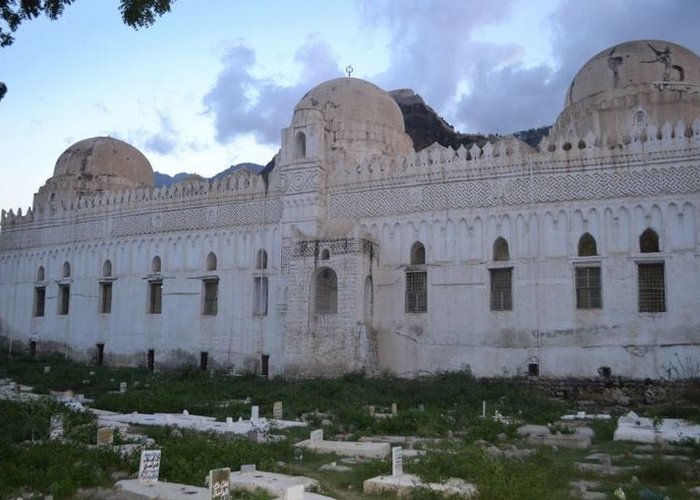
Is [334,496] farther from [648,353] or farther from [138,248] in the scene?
[138,248]

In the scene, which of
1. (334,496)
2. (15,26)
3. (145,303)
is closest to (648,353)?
(334,496)

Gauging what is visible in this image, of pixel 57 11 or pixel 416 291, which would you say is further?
pixel 416 291

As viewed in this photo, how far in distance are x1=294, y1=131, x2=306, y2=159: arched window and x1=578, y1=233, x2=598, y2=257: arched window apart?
29.9 feet

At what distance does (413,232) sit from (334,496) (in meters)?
13.9

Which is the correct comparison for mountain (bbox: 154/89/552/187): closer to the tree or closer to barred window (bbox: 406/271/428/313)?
barred window (bbox: 406/271/428/313)

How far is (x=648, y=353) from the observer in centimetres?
1758

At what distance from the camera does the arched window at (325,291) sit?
21281mm

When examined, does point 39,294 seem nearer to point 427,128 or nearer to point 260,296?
point 260,296

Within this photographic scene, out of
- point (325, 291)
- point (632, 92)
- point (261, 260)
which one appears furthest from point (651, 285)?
point (261, 260)

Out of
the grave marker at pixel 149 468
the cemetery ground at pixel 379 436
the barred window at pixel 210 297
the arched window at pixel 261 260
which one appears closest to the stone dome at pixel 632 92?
the cemetery ground at pixel 379 436

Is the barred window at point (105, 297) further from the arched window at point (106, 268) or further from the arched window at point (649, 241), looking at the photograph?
the arched window at point (649, 241)

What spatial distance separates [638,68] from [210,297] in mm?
16044

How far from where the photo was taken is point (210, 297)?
24984mm

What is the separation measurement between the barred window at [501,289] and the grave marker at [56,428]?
40.7 ft
